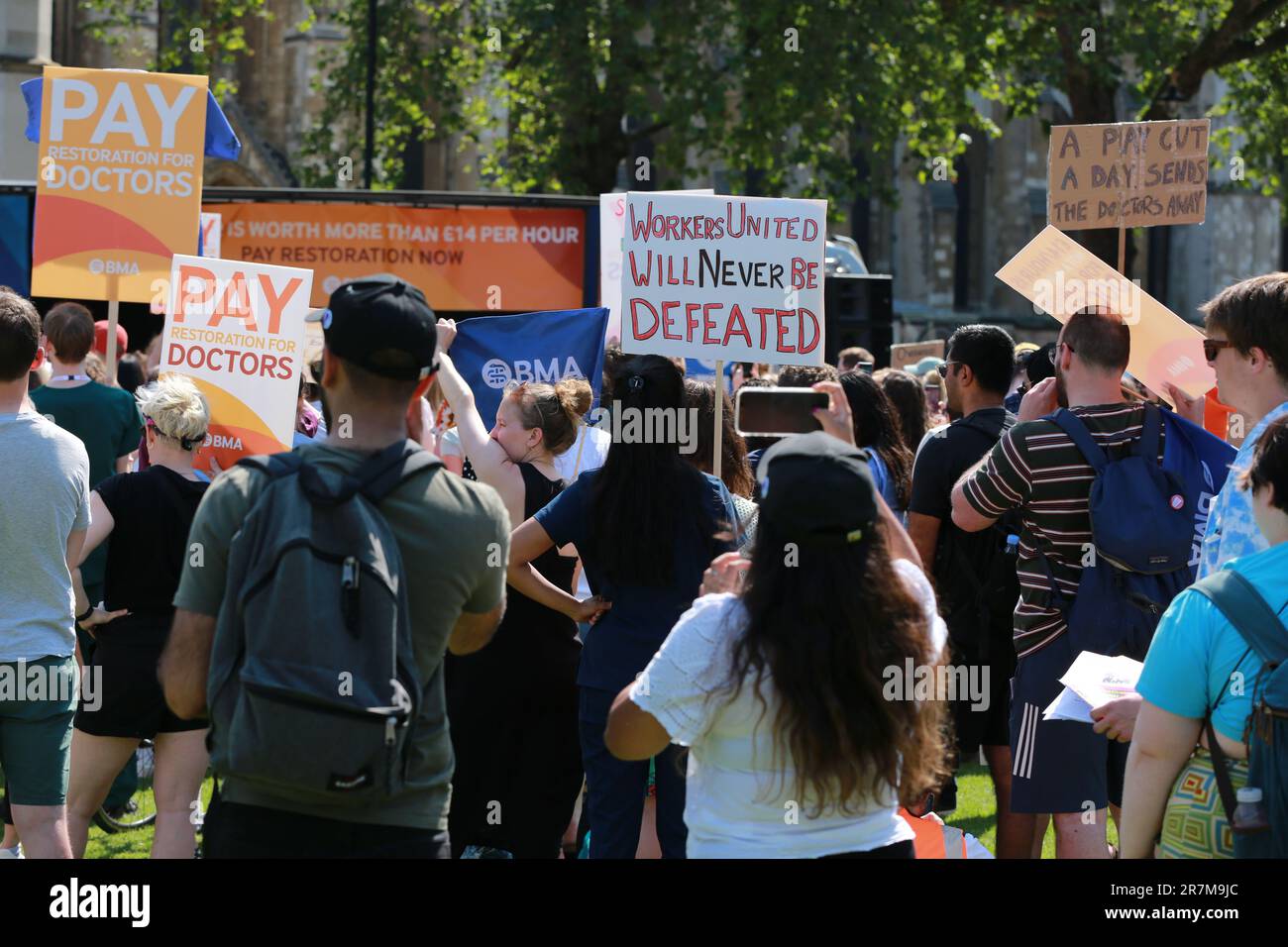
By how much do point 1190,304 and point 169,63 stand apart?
24.8 metres

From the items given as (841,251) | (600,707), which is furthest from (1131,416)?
(841,251)

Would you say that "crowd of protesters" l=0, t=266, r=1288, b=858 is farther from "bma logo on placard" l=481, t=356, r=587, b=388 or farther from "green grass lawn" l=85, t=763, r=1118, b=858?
"bma logo on placard" l=481, t=356, r=587, b=388

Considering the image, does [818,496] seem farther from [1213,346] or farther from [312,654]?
[1213,346]

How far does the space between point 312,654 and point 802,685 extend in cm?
85

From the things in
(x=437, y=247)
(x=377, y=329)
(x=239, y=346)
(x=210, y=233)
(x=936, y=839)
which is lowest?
(x=936, y=839)

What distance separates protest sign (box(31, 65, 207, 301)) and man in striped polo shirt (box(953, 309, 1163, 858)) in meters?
4.49

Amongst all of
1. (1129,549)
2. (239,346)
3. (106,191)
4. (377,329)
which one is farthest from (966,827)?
(106,191)

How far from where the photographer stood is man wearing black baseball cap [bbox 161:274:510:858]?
3.00m

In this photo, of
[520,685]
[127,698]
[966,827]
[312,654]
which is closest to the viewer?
[312,654]

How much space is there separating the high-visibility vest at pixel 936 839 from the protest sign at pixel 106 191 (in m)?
4.87

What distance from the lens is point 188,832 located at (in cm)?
536

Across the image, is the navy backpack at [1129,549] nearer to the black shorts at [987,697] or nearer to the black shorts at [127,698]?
the black shorts at [987,697]

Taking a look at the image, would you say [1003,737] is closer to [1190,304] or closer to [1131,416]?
[1131,416]

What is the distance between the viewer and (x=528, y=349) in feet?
26.7
